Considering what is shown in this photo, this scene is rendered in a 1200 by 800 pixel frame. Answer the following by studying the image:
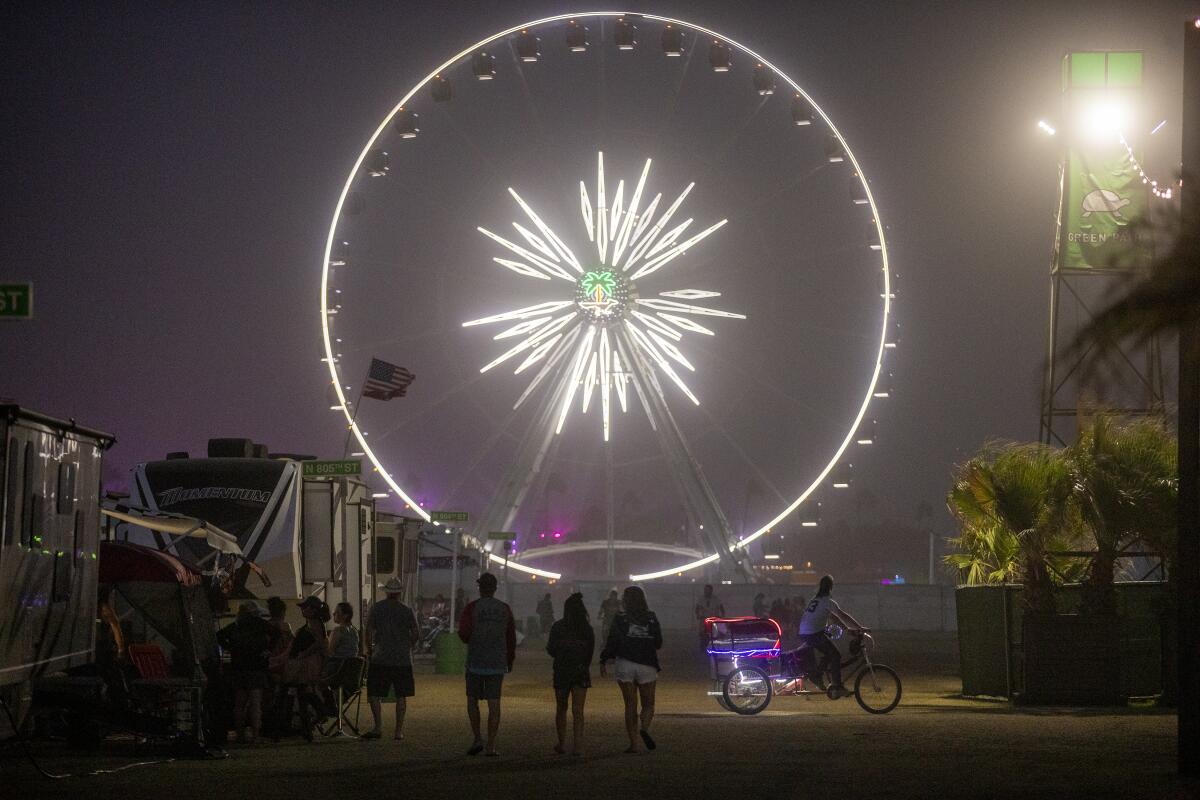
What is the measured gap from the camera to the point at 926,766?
1291 cm

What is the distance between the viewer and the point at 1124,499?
20.5 meters

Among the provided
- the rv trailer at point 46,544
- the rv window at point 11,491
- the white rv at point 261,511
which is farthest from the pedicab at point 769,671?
the rv window at point 11,491

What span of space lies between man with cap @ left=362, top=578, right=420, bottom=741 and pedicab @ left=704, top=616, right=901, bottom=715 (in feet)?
14.8

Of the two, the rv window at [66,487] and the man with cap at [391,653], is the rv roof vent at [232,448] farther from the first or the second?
the rv window at [66,487]

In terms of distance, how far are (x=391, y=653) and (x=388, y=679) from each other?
0.25 m

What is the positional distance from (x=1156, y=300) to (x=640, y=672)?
7289 millimetres

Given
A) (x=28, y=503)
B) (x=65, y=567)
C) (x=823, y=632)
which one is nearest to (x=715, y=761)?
(x=65, y=567)

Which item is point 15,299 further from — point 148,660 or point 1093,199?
point 1093,199

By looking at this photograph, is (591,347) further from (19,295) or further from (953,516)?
(19,295)

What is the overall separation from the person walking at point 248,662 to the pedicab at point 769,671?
5.65m

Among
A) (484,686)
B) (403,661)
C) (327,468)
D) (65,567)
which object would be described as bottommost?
(484,686)

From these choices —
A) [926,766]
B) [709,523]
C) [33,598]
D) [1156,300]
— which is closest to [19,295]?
[33,598]

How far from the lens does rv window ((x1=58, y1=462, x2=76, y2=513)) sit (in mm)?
13531

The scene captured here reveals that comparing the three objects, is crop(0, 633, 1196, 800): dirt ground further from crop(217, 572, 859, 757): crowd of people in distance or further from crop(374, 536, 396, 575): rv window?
crop(374, 536, 396, 575): rv window
